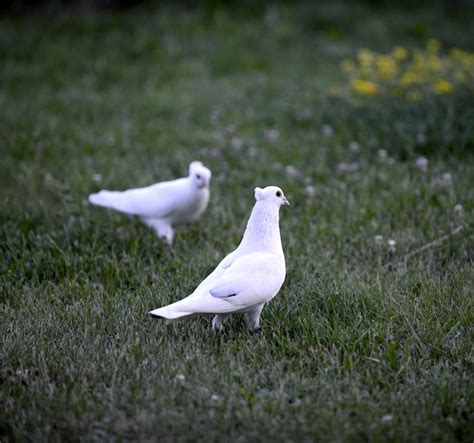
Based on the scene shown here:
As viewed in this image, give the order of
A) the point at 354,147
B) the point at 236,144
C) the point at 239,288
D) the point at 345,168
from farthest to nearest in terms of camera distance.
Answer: the point at 236,144
the point at 354,147
the point at 345,168
the point at 239,288

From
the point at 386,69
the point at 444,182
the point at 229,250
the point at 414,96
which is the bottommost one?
the point at 229,250

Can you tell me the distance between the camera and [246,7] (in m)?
11.3

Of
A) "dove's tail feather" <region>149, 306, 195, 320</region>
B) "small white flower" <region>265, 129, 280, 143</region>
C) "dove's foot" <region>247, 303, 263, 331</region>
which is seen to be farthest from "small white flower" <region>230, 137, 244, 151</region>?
"dove's tail feather" <region>149, 306, 195, 320</region>

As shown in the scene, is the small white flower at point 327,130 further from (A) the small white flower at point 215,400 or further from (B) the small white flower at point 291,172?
(A) the small white flower at point 215,400

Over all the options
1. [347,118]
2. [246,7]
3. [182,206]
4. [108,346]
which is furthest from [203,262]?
[246,7]

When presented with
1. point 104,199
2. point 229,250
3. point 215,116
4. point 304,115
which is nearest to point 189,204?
point 229,250

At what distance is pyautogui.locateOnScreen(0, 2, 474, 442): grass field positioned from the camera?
2707 mm

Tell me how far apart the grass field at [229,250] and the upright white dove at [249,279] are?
9.4 inches

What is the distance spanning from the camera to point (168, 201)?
14.4 ft

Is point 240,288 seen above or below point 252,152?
above

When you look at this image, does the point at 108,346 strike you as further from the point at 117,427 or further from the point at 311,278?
the point at 311,278

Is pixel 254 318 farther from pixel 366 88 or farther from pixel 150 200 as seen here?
pixel 366 88

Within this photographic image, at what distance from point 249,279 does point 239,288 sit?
0.07 meters

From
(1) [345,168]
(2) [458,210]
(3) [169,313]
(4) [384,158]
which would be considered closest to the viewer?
(3) [169,313]
